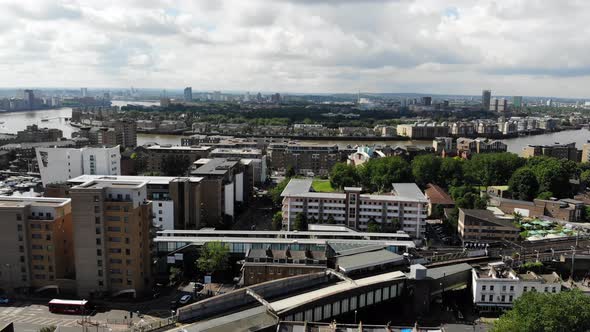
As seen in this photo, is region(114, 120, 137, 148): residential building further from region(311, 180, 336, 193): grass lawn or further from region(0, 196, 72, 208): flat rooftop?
region(0, 196, 72, 208): flat rooftop

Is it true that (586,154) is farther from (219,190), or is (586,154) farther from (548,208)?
(219,190)

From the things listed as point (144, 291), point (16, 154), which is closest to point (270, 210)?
point (144, 291)

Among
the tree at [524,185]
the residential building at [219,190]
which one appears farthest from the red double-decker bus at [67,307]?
the tree at [524,185]

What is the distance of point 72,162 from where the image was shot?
2436cm

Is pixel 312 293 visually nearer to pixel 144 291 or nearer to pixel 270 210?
pixel 144 291

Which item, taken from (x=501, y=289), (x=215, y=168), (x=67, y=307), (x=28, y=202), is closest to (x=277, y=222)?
(x=215, y=168)

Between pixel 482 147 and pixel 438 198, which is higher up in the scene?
pixel 482 147

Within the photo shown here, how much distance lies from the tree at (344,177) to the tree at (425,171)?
3971 mm

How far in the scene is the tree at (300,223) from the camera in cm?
2011

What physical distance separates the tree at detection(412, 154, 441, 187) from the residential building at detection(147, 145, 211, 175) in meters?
14.5

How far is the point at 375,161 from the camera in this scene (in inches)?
1208

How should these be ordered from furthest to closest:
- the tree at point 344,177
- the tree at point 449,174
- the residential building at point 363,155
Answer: the residential building at point 363,155
the tree at point 449,174
the tree at point 344,177

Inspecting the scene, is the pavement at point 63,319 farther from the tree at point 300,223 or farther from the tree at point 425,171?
the tree at point 425,171

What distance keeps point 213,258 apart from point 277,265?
222 cm
